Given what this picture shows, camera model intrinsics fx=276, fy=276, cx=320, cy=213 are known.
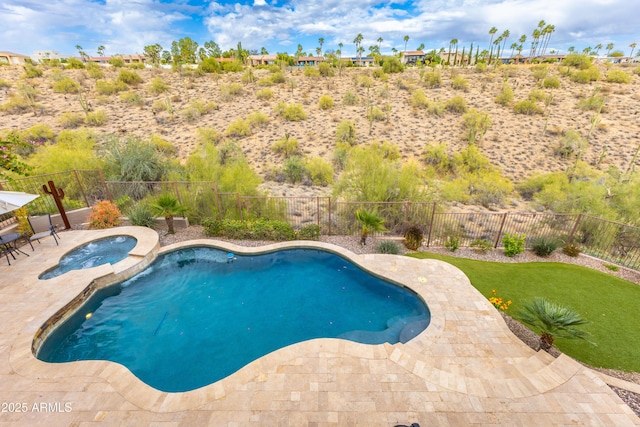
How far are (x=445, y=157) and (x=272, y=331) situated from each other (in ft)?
67.7

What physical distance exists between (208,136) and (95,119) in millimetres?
11766

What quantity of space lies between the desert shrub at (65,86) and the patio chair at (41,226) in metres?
31.3

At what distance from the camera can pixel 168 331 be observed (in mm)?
6801

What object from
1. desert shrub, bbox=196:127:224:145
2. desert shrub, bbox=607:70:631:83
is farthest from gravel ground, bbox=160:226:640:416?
desert shrub, bbox=607:70:631:83

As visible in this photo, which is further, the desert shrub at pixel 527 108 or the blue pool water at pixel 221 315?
the desert shrub at pixel 527 108

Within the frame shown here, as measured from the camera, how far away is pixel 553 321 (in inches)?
219

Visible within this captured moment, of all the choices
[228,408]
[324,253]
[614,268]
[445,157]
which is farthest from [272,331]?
[445,157]

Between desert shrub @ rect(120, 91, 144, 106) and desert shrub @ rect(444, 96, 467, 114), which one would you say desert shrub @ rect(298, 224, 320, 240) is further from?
desert shrub @ rect(120, 91, 144, 106)

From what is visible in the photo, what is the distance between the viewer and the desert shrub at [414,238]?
9.77 meters

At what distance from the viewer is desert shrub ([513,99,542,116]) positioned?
28.0 m

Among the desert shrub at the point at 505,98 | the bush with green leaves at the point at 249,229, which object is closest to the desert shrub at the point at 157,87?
the bush with green leaves at the point at 249,229

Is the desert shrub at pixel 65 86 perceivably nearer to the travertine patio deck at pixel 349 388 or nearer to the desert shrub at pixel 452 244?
the travertine patio deck at pixel 349 388

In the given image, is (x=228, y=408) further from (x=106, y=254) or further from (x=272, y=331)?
(x=106, y=254)

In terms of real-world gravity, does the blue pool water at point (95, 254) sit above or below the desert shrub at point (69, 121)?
below
